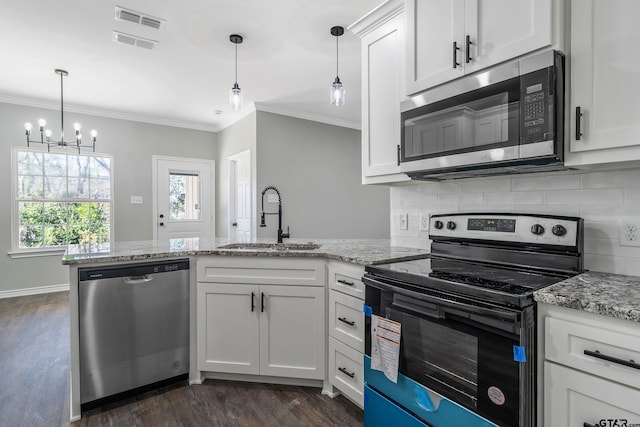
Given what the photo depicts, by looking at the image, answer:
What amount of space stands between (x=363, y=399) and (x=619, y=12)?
80.4 inches

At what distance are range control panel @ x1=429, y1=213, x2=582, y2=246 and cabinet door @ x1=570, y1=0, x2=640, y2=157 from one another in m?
0.32

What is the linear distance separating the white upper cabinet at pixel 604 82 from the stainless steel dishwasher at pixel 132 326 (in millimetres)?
2220

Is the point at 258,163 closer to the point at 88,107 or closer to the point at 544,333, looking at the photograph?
the point at 88,107

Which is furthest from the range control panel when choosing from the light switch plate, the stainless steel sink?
the light switch plate

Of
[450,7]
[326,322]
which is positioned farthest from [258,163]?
[450,7]

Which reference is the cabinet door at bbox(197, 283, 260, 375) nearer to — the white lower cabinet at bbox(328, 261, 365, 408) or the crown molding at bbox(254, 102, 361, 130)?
the white lower cabinet at bbox(328, 261, 365, 408)

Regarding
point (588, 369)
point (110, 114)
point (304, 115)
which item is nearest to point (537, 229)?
point (588, 369)

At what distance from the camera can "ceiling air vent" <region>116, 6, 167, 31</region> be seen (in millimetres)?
2568

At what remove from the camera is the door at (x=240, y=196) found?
5164mm

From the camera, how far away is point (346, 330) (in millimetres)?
1954

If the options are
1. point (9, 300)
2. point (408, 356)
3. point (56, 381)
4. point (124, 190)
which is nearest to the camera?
point (408, 356)

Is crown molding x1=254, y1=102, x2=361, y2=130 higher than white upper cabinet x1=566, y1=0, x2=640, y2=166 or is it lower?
higher

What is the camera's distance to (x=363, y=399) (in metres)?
1.83

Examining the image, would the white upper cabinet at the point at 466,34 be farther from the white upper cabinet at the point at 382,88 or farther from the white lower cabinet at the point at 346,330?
the white lower cabinet at the point at 346,330
